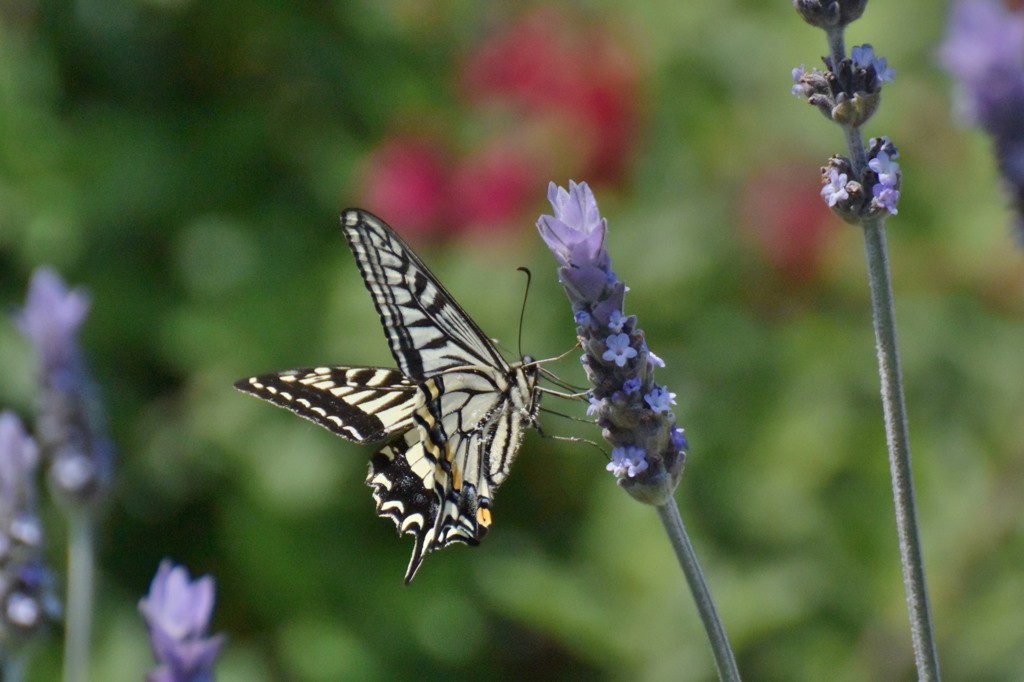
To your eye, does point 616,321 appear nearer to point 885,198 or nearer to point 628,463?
point 628,463

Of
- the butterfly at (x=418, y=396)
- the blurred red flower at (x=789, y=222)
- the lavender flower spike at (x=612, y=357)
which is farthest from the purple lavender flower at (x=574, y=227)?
the blurred red flower at (x=789, y=222)

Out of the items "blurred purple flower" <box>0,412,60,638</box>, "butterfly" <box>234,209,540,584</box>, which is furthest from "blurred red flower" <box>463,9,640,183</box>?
"blurred purple flower" <box>0,412,60,638</box>

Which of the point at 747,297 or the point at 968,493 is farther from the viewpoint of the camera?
the point at 747,297

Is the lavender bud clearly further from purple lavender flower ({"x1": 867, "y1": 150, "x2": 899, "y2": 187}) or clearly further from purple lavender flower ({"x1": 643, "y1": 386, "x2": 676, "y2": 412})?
purple lavender flower ({"x1": 643, "y1": 386, "x2": 676, "y2": 412})

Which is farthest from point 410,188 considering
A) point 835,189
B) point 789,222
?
point 835,189

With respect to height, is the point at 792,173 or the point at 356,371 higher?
the point at 792,173

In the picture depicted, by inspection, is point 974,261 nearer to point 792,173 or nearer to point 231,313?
point 792,173

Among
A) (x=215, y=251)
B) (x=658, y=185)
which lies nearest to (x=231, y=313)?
(x=215, y=251)
